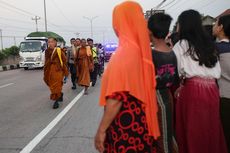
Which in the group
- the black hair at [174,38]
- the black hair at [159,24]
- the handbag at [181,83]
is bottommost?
the handbag at [181,83]

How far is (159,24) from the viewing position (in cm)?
398

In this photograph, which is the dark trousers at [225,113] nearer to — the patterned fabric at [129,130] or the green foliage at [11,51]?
the patterned fabric at [129,130]

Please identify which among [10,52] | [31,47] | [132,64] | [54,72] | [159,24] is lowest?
[10,52]

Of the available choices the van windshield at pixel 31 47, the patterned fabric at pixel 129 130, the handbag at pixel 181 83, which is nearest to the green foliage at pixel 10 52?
the van windshield at pixel 31 47

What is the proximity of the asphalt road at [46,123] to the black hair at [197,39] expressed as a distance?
273 cm

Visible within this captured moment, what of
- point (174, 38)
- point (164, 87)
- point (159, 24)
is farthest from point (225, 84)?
point (174, 38)

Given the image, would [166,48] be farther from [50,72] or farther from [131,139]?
[50,72]

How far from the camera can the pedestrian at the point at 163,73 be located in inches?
157

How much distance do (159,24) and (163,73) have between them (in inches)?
18.6

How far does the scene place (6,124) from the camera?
28.8 feet

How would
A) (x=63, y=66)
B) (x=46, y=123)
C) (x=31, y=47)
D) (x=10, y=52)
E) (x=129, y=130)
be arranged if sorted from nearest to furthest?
(x=129, y=130)
(x=46, y=123)
(x=63, y=66)
(x=31, y=47)
(x=10, y=52)

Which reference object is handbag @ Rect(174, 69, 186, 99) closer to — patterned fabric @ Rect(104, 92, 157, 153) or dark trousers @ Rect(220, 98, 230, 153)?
dark trousers @ Rect(220, 98, 230, 153)

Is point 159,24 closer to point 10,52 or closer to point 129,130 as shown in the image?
point 129,130

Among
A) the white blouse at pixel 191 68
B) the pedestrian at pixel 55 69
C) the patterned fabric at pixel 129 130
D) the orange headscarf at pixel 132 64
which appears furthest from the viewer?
the pedestrian at pixel 55 69
